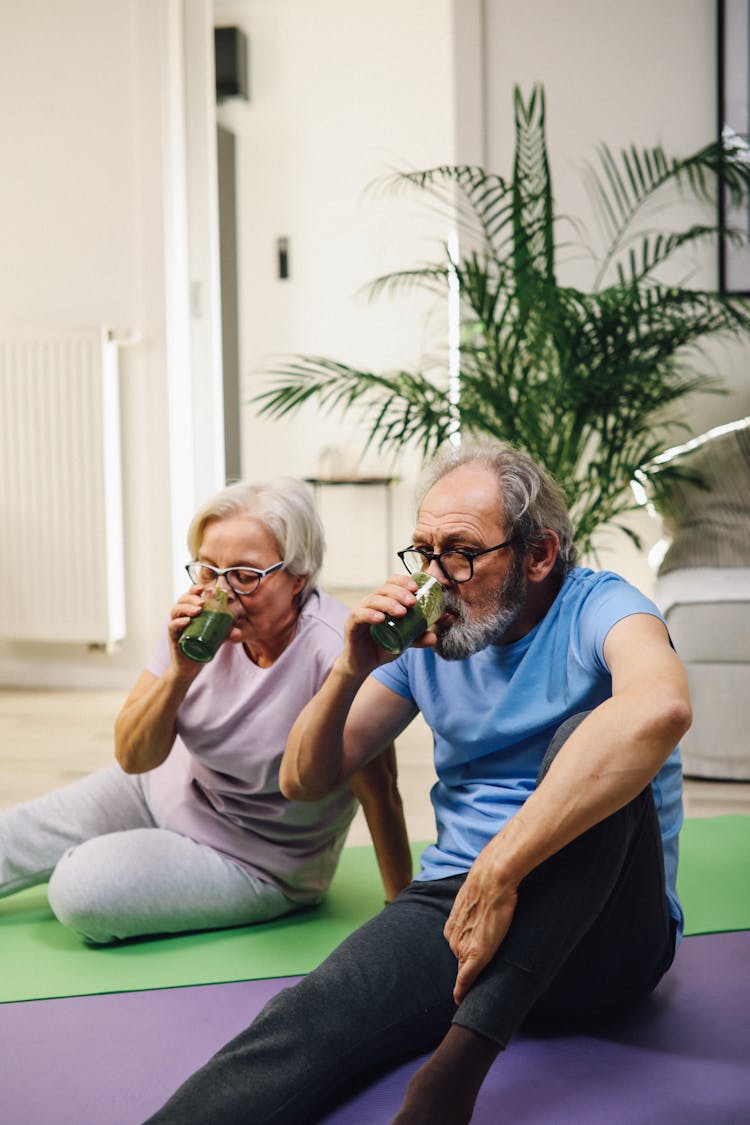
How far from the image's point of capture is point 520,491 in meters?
1.53

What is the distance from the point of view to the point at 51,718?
3.81 m

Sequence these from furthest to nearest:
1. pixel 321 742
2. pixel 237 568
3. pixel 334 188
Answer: pixel 334 188, pixel 237 568, pixel 321 742

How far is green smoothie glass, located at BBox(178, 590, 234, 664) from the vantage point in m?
1.64

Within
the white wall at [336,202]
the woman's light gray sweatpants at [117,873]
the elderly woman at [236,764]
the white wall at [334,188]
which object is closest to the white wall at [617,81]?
the white wall at [334,188]

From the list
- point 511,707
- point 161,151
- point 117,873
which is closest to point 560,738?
point 511,707

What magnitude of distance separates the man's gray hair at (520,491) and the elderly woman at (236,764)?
0.31m

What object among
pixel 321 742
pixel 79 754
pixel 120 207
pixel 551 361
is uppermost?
pixel 120 207

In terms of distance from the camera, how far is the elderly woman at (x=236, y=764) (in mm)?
1798

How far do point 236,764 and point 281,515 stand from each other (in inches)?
15.4

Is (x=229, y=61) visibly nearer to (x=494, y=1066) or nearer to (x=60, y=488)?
(x=60, y=488)

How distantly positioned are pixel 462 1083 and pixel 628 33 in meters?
3.56

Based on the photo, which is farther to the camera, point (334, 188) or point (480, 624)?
point (334, 188)

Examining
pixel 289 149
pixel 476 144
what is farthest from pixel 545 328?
pixel 289 149

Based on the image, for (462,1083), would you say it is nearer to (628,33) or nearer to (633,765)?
(633,765)
